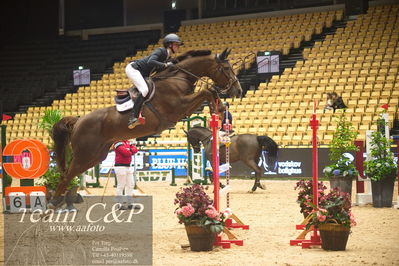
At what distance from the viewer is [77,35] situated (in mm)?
31062

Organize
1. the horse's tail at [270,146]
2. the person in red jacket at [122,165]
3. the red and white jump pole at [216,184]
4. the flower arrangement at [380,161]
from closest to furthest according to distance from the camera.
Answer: the red and white jump pole at [216,184]
the person in red jacket at [122,165]
the flower arrangement at [380,161]
the horse's tail at [270,146]

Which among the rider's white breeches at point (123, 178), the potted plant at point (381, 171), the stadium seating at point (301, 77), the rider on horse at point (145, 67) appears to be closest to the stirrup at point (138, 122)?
the rider on horse at point (145, 67)

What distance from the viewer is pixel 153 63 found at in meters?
7.75

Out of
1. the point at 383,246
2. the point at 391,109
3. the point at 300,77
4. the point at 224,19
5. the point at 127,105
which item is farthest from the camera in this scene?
the point at 224,19

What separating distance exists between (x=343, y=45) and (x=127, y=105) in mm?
15211

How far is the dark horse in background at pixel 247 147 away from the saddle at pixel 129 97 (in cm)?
660

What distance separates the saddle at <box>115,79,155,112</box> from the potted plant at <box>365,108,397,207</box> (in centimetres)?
471

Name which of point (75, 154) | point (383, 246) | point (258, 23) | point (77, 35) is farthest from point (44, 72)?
point (383, 246)

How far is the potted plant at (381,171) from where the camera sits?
34.9 feet

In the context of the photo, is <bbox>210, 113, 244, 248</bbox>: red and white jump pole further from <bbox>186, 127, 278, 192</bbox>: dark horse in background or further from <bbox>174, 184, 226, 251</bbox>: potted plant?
<bbox>186, 127, 278, 192</bbox>: dark horse in background

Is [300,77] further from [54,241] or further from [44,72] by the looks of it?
[54,241]

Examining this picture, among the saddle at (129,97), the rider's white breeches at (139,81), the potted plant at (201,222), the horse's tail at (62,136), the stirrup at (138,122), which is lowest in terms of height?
the potted plant at (201,222)

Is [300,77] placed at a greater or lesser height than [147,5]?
lesser

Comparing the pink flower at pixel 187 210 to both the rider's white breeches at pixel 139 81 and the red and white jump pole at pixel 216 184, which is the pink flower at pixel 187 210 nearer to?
the red and white jump pole at pixel 216 184
